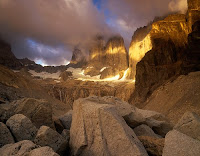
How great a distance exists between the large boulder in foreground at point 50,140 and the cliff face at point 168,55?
108ft

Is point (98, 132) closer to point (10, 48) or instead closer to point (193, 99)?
point (193, 99)

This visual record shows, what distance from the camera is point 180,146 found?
3.65 m

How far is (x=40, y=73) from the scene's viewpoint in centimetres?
17988

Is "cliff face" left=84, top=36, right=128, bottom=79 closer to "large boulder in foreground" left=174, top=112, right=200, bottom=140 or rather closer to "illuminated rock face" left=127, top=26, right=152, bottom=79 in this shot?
"illuminated rock face" left=127, top=26, right=152, bottom=79

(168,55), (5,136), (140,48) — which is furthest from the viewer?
(140,48)

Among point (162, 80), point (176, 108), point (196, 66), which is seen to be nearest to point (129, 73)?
point (162, 80)

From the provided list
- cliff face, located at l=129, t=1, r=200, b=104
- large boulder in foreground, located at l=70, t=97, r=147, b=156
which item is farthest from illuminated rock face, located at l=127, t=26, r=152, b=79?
large boulder in foreground, located at l=70, t=97, r=147, b=156

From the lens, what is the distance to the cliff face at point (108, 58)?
143 meters

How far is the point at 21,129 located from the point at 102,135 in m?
2.44

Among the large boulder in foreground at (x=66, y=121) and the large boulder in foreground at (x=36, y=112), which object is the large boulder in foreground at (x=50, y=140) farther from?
the large boulder in foreground at (x=66, y=121)

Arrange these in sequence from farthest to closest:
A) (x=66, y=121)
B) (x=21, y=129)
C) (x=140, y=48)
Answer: (x=140, y=48) → (x=66, y=121) → (x=21, y=129)

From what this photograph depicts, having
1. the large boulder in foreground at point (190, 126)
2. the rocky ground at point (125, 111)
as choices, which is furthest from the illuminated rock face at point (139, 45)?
the large boulder in foreground at point (190, 126)

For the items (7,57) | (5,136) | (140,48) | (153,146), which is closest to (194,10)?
(153,146)

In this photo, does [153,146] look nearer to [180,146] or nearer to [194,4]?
[180,146]
